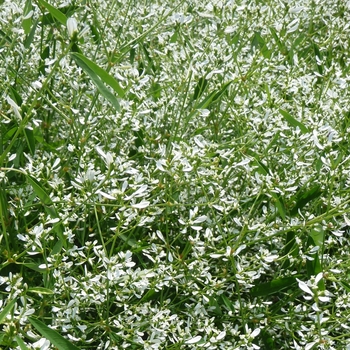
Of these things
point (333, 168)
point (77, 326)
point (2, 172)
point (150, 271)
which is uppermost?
point (333, 168)

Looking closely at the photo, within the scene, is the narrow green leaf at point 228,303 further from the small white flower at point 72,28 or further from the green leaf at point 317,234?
the small white flower at point 72,28

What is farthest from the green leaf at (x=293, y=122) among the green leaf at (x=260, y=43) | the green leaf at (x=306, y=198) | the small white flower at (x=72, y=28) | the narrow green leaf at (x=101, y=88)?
the small white flower at (x=72, y=28)

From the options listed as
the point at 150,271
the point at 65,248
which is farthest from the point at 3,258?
the point at 150,271

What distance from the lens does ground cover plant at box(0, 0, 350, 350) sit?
1599 millimetres

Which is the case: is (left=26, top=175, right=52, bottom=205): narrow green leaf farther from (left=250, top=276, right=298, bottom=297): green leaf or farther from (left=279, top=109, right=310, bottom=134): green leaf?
(left=279, top=109, right=310, bottom=134): green leaf

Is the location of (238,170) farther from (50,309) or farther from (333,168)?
(50,309)

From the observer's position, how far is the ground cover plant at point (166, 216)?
1599mm

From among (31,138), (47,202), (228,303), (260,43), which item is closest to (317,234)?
(228,303)

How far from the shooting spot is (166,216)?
68.2 inches

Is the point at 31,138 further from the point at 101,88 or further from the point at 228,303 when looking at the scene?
the point at 228,303

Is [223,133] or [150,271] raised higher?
[223,133]

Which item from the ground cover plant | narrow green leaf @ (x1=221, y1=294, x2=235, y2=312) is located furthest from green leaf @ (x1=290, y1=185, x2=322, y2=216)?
narrow green leaf @ (x1=221, y1=294, x2=235, y2=312)

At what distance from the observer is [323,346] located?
65.4 inches

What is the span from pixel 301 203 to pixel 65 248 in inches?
27.8
